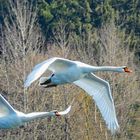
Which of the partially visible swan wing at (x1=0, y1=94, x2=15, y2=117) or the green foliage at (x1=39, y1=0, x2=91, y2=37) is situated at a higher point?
the partially visible swan wing at (x1=0, y1=94, x2=15, y2=117)

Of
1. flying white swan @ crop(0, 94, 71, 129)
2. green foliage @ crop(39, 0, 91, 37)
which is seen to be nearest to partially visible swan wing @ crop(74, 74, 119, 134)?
flying white swan @ crop(0, 94, 71, 129)

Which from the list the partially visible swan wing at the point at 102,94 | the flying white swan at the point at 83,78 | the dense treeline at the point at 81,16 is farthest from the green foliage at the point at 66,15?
the flying white swan at the point at 83,78

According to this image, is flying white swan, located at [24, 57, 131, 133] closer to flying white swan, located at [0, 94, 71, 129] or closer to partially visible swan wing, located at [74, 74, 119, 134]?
partially visible swan wing, located at [74, 74, 119, 134]

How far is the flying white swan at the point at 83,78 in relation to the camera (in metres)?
18.6

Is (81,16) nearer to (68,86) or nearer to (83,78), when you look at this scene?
(68,86)

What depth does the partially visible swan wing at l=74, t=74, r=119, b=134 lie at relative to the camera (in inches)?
789

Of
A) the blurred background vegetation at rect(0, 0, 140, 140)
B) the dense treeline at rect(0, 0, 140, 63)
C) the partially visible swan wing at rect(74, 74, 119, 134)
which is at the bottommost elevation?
the dense treeline at rect(0, 0, 140, 63)

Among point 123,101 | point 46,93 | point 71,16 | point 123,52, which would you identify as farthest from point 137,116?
point 71,16

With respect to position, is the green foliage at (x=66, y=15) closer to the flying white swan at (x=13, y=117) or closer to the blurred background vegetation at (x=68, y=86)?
the blurred background vegetation at (x=68, y=86)

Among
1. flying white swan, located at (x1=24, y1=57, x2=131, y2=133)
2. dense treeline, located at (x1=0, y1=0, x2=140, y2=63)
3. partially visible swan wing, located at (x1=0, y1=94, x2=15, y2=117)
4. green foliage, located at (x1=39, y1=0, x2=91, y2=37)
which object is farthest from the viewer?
green foliage, located at (x1=39, y1=0, x2=91, y2=37)

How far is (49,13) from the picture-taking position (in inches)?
2160

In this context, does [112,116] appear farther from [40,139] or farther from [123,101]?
[123,101]

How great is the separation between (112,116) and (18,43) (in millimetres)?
15635

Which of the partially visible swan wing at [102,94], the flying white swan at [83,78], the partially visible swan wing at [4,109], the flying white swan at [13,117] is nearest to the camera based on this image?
the flying white swan at [13,117]
